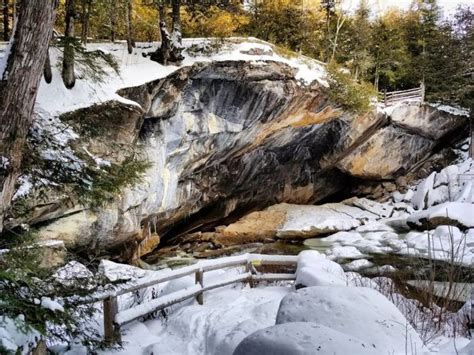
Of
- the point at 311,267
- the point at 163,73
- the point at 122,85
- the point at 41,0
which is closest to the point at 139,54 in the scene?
the point at 163,73

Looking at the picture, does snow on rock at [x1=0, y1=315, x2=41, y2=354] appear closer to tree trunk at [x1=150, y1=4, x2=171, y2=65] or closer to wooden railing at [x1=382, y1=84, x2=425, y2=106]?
tree trunk at [x1=150, y1=4, x2=171, y2=65]

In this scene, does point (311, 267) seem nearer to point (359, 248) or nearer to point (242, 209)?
point (359, 248)

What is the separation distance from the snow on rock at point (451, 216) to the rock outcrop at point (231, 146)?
15.6 feet

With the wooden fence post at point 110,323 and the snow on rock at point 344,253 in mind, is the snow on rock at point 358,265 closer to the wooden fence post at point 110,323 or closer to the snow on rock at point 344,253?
the snow on rock at point 344,253

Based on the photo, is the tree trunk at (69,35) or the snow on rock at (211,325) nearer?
the snow on rock at (211,325)

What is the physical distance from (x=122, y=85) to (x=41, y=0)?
7.35 m

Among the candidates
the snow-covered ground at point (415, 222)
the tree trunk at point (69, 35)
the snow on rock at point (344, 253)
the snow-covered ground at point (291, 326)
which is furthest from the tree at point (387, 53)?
the snow-covered ground at point (291, 326)

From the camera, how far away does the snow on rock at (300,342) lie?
2.95m

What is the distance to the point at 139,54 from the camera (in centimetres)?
1235

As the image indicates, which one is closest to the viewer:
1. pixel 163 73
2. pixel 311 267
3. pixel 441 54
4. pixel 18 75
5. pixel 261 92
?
pixel 18 75

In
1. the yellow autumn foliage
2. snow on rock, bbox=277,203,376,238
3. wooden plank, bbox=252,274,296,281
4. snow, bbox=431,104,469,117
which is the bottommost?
snow on rock, bbox=277,203,376,238

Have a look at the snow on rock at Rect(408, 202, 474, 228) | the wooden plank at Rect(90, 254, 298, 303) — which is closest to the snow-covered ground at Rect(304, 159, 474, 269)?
Result: the snow on rock at Rect(408, 202, 474, 228)

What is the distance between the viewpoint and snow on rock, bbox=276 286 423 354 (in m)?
3.65

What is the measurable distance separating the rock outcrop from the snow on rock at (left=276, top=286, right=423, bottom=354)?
306cm
